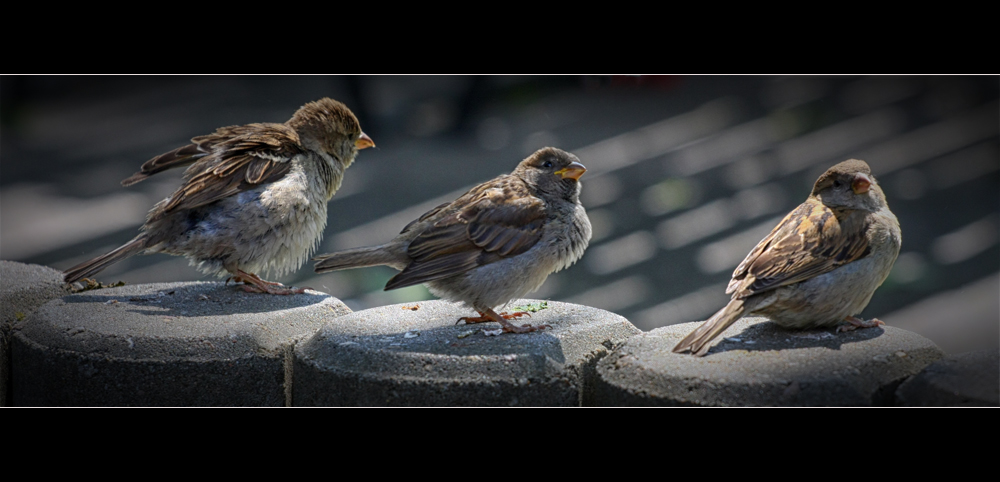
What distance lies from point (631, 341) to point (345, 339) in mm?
1077

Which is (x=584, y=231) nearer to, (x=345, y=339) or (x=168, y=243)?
(x=345, y=339)

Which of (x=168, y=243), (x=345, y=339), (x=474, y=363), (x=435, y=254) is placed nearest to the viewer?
(x=474, y=363)

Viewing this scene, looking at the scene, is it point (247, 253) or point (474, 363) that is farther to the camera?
point (247, 253)

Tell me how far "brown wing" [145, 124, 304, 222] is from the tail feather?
2.36ft

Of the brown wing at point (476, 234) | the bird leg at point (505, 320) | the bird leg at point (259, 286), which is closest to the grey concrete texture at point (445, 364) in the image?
the bird leg at point (505, 320)

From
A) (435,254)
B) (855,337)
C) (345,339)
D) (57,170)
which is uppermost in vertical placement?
(57,170)

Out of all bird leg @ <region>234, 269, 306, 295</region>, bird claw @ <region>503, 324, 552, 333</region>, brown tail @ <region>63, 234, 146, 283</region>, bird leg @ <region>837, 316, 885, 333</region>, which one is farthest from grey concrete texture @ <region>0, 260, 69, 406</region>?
bird leg @ <region>837, 316, 885, 333</region>

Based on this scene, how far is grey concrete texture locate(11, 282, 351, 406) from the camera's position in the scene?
2.87m

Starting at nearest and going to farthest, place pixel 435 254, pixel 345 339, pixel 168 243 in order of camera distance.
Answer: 1. pixel 345 339
2. pixel 435 254
3. pixel 168 243

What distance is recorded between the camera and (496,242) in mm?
3246

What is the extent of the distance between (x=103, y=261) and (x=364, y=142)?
1246 mm

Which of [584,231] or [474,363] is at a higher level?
[584,231]
